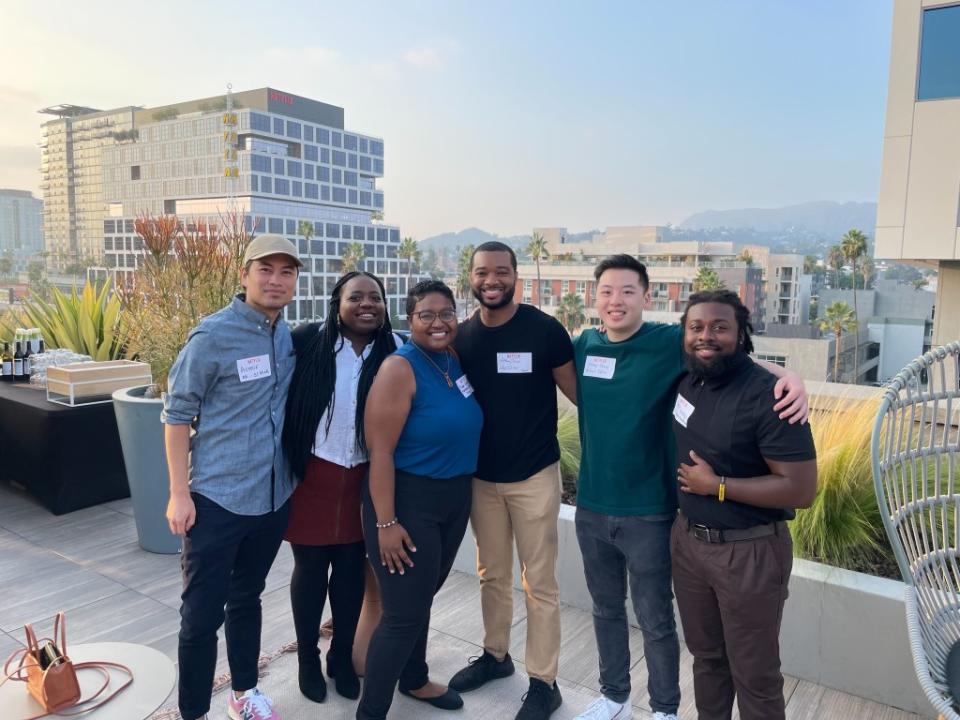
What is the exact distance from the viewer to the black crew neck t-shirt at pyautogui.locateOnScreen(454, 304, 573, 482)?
7.16 feet

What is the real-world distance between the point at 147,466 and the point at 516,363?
254 centimetres

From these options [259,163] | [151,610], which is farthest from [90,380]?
[259,163]

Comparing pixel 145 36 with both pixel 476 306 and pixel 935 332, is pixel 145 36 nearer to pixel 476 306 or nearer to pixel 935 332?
pixel 935 332

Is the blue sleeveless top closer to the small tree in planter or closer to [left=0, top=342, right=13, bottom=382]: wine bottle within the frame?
the small tree in planter

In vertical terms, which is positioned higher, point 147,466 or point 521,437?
point 521,437

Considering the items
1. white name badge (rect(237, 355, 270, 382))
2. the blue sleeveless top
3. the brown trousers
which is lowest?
the brown trousers

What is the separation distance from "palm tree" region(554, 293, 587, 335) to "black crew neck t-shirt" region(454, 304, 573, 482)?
7178 cm

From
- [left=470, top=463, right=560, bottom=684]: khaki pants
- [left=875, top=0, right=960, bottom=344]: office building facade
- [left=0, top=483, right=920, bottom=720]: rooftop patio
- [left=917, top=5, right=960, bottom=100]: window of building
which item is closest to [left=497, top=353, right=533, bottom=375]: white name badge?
[left=470, top=463, right=560, bottom=684]: khaki pants

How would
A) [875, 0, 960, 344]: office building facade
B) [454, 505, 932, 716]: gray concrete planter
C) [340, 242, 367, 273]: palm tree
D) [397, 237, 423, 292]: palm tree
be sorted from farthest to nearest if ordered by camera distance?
[397, 237, 423, 292]: palm tree < [340, 242, 367, 273]: palm tree < [875, 0, 960, 344]: office building facade < [454, 505, 932, 716]: gray concrete planter

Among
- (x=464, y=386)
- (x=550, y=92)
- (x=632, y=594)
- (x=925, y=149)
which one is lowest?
(x=632, y=594)

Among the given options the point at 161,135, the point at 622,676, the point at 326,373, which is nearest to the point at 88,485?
the point at 326,373

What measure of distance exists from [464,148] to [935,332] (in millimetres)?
74446

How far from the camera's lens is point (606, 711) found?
2.25m

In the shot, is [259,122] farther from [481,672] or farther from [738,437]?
[738,437]
